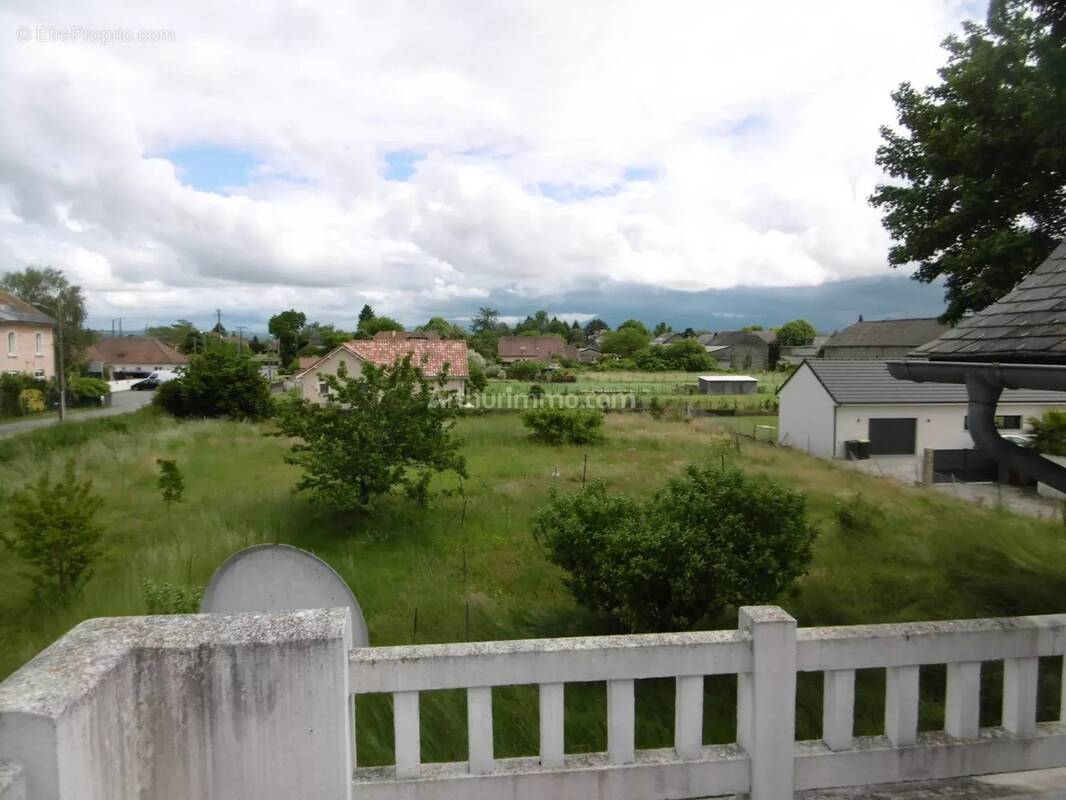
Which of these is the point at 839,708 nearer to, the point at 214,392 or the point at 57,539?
the point at 57,539

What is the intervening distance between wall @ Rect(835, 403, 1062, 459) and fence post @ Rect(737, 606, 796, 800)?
83.5 feet

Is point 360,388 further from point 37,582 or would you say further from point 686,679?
point 686,679

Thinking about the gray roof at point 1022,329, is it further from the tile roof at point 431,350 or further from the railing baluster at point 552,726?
the tile roof at point 431,350

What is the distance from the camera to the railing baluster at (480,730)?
9.39 feet

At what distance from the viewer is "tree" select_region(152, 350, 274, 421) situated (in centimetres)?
3375

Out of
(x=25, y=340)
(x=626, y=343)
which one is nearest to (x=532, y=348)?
(x=626, y=343)

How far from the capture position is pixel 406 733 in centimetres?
284

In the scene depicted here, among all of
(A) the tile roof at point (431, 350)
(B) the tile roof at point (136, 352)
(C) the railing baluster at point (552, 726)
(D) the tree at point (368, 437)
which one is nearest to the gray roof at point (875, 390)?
(D) the tree at point (368, 437)

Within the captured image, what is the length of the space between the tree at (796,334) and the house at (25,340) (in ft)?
310

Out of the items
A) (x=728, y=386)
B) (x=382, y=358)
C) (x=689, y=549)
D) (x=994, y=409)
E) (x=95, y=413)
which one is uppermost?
(x=382, y=358)

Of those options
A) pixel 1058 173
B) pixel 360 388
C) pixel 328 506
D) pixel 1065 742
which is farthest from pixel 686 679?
pixel 328 506

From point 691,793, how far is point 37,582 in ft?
29.3

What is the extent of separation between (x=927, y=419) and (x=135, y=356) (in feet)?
265

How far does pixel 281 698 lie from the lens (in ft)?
8.11
